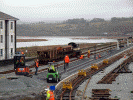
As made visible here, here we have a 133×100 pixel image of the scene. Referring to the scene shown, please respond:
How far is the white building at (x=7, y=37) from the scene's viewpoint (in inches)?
1709

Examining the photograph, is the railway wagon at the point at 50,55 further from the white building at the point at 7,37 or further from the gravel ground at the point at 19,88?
the gravel ground at the point at 19,88

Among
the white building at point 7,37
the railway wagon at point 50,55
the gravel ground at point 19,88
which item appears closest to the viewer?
the gravel ground at point 19,88

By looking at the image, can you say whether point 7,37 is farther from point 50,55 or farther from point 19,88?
point 19,88

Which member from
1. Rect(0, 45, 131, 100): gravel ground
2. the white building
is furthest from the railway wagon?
Rect(0, 45, 131, 100): gravel ground

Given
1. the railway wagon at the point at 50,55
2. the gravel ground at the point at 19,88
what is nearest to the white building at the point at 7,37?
the railway wagon at the point at 50,55

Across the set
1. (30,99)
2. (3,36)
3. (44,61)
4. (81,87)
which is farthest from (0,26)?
(30,99)

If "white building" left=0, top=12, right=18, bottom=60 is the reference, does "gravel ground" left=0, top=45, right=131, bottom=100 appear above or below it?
below

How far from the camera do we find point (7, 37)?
147 feet

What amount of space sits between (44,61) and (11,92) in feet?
76.3

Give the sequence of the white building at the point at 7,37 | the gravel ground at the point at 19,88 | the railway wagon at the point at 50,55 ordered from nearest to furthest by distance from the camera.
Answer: the gravel ground at the point at 19,88, the white building at the point at 7,37, the railway wagon at the point at 50,55

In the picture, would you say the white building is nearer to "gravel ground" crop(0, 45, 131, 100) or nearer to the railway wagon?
the railway wagon

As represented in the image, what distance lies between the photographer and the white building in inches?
1709

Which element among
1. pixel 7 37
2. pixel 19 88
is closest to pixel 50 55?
pixel 7 37

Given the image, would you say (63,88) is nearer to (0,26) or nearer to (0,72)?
(0,72)
